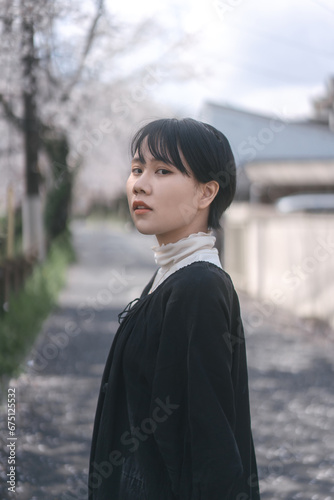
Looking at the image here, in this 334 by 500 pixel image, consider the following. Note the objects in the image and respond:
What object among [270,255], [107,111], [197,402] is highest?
[107,111]

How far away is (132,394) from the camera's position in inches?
69.7

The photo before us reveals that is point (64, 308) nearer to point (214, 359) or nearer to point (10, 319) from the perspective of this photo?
point (10, 319)

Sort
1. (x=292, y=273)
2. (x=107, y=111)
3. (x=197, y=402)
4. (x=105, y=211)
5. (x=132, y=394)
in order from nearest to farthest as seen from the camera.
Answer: (x=197, y=402)
(x=132, y=394)
(x=292, y=273)
(x=107, y=111)
(x=105, y=211)

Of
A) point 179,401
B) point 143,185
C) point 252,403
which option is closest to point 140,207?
point 143,185

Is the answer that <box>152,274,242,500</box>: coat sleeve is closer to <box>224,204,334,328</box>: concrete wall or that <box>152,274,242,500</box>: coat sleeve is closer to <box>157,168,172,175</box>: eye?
<box>157,168,172,175</box>: eye

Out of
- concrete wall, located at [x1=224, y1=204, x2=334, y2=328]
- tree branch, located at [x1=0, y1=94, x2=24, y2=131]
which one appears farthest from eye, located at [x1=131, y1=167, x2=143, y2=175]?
tree branch, located at [x1=0, y1=94, x2=24, y2=131]

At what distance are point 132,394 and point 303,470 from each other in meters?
3.18

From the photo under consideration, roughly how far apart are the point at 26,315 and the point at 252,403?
352 cm

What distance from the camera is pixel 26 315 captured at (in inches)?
336

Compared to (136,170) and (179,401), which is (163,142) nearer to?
(136,170)

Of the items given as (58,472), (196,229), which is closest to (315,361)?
(58,472)

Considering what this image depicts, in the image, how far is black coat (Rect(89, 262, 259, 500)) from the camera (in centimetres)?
161

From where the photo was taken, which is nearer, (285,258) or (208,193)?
(208,193)

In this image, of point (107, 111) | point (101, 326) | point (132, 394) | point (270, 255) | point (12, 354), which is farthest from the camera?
point (107, 111)
